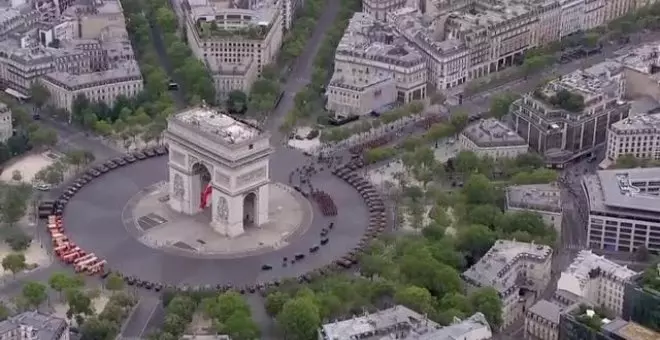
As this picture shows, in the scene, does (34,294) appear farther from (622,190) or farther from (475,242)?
(622,190)

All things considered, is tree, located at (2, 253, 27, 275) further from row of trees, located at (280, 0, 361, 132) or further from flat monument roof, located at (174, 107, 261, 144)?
row of trees, located at (280, 0, 361, 132)

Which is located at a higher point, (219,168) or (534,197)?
(219,168)

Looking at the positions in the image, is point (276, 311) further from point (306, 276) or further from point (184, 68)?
point (184, 68)

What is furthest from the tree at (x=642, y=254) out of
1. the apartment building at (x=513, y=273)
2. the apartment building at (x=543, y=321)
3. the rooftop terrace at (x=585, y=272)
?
the apartment building at (x=543, y=321)

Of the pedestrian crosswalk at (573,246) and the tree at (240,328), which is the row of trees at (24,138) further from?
the pedestrian crosswalk at (573,246)

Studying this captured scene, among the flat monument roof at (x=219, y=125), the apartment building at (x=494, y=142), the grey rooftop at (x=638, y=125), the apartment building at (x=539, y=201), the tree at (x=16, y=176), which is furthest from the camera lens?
the apartment building at (x=494, y=142)

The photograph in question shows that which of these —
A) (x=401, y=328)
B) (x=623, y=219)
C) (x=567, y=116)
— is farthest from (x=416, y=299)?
(x=567, y=116)
